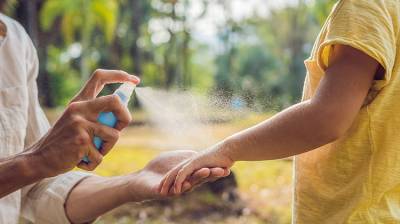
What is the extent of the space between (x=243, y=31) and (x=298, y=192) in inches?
296

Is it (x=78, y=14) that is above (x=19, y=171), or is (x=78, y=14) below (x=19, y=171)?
below

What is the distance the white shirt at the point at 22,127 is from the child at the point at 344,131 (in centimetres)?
34

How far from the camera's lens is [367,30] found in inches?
31.2

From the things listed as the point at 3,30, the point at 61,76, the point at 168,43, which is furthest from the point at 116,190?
the point at 61,76

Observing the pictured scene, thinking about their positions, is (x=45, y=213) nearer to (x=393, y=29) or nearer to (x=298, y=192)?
(x=298, y=192)

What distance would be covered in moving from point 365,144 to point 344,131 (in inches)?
2.2

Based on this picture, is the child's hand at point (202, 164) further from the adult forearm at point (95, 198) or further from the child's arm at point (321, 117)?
the adult forearm at point (95, 198)

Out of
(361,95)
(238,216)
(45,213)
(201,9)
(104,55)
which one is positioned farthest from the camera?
(104,55)

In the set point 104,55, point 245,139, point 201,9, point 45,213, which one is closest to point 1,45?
point 45,213

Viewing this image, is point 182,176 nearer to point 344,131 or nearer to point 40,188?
point 344,131

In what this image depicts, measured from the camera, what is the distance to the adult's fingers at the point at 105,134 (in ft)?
2.79

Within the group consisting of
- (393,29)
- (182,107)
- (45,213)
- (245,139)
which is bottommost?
(45,213)

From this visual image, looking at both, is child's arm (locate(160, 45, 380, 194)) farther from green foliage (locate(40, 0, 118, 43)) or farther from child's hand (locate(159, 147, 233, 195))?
green foliage (locate(40, 0, 118, 43))

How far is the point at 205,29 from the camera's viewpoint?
288 inches
